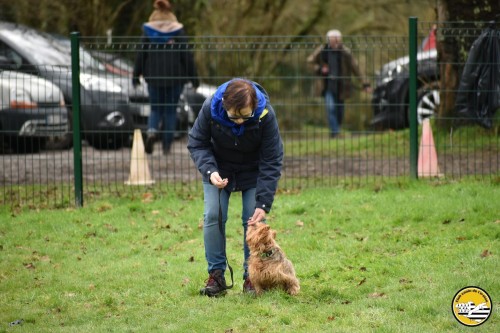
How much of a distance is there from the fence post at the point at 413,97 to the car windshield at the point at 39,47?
5921 mm

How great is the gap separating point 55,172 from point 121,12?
1082 centimetres

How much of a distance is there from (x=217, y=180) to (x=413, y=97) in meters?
4.90

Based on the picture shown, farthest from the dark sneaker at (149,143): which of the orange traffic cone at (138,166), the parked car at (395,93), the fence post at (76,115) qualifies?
the parked car at (395,93)

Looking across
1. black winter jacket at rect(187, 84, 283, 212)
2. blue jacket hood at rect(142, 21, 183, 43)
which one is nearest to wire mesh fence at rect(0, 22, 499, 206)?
blue jacket hood at rect(142, 21, 183, 43)

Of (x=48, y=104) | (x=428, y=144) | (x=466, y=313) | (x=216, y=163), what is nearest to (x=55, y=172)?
(x=48, y=104)

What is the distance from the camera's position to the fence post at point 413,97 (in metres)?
10.6

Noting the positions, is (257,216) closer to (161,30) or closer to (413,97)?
(413,97)

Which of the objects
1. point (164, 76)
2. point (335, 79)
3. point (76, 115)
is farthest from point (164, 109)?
point (335, 79)

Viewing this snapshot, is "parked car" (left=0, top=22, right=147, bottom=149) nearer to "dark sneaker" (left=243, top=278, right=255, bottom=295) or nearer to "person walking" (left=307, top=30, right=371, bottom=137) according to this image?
"person walking" (left=307, top=30, right=371, bottom=137)

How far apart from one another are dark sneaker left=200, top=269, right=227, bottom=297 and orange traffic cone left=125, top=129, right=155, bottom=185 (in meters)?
4.60

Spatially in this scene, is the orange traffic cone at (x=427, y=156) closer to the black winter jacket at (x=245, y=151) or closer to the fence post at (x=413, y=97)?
the fence post at (x=413, y=97)

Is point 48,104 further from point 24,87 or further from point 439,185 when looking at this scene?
point 439,185

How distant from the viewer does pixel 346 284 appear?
23.4 feet

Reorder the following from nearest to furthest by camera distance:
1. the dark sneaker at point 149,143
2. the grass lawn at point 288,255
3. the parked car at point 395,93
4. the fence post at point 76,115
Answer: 1. the grass lawn at point 288,255
2. the fence post at point 76,115
3. the parked car at point 395,93
4. the dark sneaker at point 149,143
